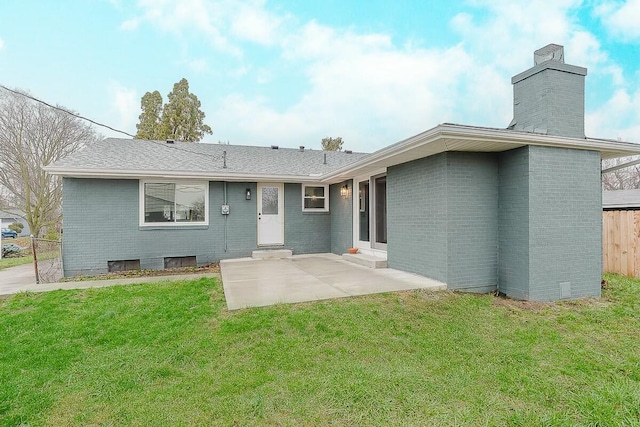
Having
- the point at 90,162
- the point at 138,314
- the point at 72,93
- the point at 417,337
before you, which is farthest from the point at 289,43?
the point at 417,337

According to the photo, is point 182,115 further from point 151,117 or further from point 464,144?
point 464,144

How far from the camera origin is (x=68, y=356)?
10.5 ft

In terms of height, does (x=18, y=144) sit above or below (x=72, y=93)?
below

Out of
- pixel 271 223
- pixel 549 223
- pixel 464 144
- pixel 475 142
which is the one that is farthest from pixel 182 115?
pixel 549 223

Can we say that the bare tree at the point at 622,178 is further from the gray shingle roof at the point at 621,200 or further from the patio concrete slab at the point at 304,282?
the patio concrete slab at the point at 304,282

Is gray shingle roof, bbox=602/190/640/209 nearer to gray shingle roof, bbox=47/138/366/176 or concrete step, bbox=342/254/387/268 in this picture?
concrete step, bbox=342/254/387/268

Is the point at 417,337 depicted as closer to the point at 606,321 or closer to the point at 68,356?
the point at 606,321

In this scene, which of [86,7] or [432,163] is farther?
[86,7]

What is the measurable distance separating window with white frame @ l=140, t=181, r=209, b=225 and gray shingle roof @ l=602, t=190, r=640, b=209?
40.8ft

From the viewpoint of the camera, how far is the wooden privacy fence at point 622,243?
A: 709 centimetres

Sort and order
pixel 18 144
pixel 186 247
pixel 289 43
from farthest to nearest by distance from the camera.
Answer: pixel 18 144 → pixel 289 43 → pixel 186 247

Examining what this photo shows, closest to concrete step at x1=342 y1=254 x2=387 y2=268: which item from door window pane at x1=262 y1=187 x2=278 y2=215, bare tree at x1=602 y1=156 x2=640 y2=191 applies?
door window pane at x1=262 y1=187 x2=278 y2=215

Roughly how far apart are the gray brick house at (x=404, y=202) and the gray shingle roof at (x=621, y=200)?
230 inches

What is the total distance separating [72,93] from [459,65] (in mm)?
13684
